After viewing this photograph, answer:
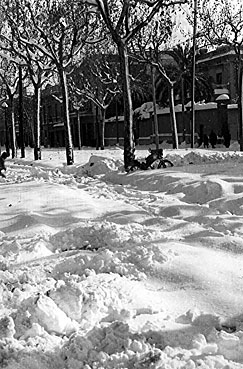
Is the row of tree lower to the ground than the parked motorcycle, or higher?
higher

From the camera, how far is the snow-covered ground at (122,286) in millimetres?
3365

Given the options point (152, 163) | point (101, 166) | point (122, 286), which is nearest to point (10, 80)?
point (101, 166)

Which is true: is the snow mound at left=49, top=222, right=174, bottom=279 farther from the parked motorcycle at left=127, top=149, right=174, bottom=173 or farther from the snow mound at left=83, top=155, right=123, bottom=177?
the snow mound at left=83, top=155, right=123, bottom=177

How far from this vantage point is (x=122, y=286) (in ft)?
15.1

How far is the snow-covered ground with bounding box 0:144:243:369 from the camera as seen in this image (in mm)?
3365

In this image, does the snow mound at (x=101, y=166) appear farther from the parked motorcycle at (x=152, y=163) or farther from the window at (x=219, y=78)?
the window at (x=219, y=78)

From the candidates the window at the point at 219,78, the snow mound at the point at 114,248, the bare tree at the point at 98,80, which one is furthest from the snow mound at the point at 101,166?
the window at the point at 219,78

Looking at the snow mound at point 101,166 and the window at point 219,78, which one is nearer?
the snow mound at point 101,166

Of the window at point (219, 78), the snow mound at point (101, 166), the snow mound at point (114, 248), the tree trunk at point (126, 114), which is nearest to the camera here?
the snow mound at point (114, 248)

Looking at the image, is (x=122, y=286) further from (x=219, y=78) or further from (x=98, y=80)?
(x=219, y=78)

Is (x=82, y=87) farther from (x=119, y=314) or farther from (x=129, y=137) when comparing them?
(x=119, y=314)

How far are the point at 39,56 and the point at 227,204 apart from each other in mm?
22039

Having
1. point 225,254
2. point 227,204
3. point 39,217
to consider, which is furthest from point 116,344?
point 227,204

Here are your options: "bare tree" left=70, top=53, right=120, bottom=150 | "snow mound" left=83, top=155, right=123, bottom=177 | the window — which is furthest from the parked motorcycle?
the window
